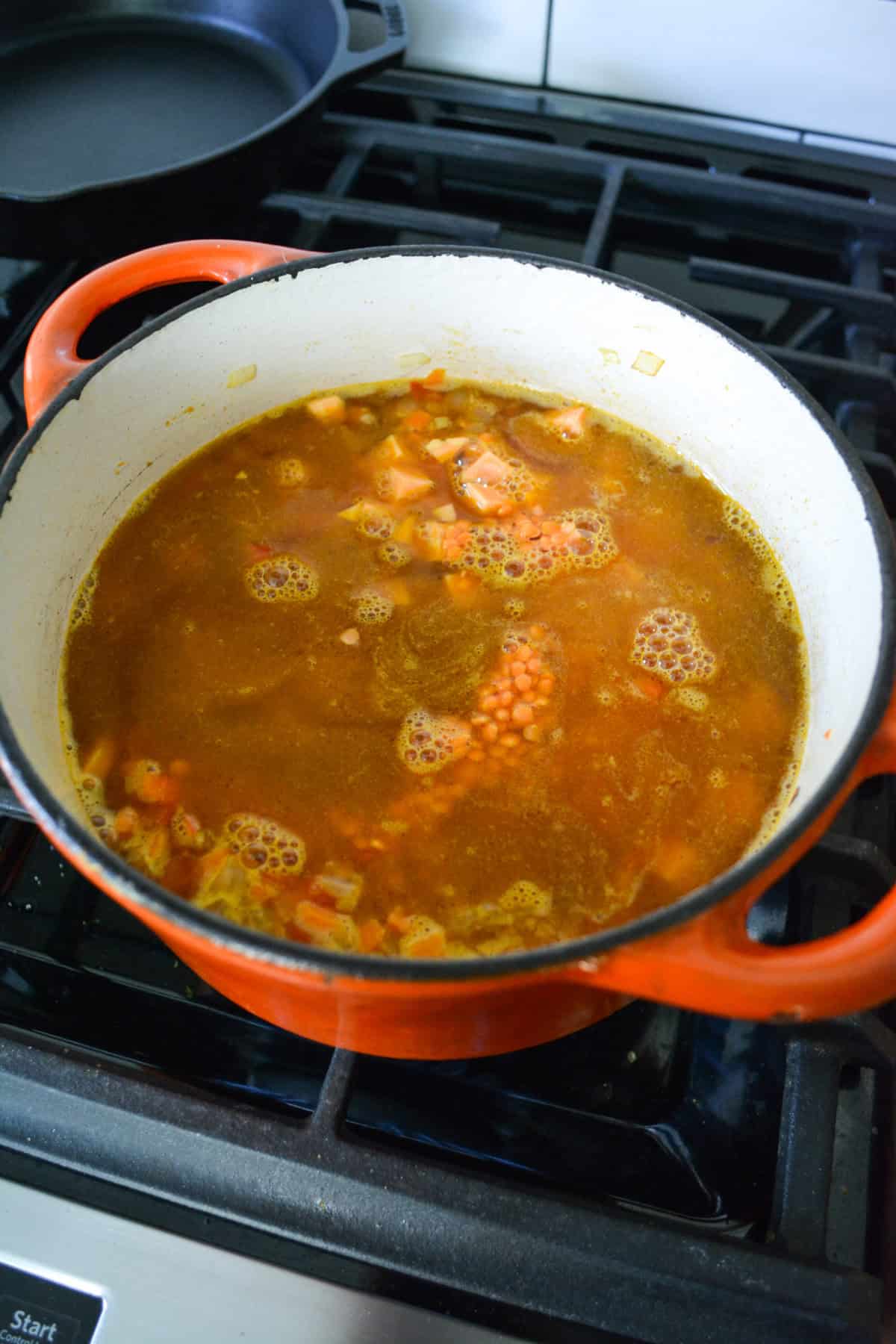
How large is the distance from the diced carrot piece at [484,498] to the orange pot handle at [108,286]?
275 mm

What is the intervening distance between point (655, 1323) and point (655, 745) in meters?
0.43

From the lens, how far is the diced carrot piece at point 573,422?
1.13 meters

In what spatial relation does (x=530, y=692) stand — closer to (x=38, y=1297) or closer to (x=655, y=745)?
(x=655, y=745)

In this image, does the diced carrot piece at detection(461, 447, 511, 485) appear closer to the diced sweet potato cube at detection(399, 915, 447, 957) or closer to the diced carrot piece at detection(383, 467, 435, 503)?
the diced carrot piece at detection(383, 467, 435, 503)

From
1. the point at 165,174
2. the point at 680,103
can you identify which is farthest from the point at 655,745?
the point at 680,103

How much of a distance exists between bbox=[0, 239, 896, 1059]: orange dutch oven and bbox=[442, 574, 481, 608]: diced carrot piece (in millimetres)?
262

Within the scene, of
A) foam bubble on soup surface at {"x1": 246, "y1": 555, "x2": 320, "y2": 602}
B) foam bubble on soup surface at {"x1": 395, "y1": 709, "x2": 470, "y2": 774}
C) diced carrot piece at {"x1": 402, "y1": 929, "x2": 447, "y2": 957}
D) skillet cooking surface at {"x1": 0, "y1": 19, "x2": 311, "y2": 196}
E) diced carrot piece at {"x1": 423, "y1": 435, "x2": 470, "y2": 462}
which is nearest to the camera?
diced carrot piece at {"x1": 402, "y1": 929, "x2": 447, "y2": 957}

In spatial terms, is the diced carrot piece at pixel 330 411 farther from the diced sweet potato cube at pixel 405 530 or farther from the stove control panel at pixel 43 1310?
the stove control panel at pixel 43 1310

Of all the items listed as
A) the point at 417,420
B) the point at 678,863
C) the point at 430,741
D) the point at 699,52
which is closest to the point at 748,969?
the point at 678,863

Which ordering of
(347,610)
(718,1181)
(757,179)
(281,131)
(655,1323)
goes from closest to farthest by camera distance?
(655,1323), (718,1181), (347,610), (281,131), (757,179)

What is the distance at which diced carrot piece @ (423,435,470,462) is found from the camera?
1.13m

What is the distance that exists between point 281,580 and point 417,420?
0.85 feet

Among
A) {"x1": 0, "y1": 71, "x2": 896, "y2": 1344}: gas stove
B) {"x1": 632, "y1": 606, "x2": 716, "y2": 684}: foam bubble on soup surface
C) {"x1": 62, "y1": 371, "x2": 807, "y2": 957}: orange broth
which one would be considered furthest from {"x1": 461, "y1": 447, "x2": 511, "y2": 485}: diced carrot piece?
{"x1": 0, "y1": 71, "x2": 896, "y2": 1344}: gas stove

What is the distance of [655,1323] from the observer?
0.68 m
